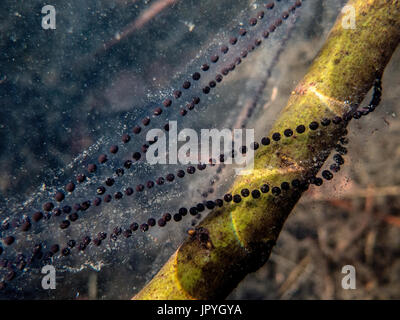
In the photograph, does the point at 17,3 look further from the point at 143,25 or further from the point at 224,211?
the point at 224,211

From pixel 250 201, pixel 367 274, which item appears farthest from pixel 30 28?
pixel 367 274

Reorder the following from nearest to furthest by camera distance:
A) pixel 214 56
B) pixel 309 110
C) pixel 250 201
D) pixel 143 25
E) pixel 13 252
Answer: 1. pixel 250 201
2. pixel 309 110
3. pixel 13 252
4. pixel 214 56
5. pixel 143 25
